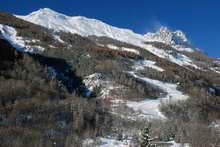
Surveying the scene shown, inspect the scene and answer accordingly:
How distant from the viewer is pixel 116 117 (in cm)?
13400

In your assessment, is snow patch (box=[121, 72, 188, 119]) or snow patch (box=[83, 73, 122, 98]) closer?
snow patch (box=[121, 72, 188, 119])

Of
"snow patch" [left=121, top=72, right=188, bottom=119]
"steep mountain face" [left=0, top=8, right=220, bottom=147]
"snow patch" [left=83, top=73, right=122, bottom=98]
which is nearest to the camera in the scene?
"steep mountain face" [left=0, top=8, right=220, bottom=147]

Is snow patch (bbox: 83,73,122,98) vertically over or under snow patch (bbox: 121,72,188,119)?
over

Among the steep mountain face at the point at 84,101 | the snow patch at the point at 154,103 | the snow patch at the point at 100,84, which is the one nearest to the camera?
the steep mountain face at the point at 84,101

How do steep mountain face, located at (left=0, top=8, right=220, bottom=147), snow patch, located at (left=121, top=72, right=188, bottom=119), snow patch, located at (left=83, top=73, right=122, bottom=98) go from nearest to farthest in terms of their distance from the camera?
1. steep mountain face, located at (left=0, top=8, right=220, bottom=147)
2. snow patch, located at (left=121, top=72, right=188, bottom=119)
3. snow patch, located at (left=83, top=73, right=122, bottom=98)

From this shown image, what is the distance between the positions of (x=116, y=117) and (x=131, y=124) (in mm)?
8767

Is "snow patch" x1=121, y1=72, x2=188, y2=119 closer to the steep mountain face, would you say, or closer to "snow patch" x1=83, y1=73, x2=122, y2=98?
the steep mountain face

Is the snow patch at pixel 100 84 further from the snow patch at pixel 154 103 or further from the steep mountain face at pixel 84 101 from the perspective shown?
the snow patch at pixel 154 103

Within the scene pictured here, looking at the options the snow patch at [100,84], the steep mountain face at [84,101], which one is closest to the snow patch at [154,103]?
the steep mountain face at [84,101]

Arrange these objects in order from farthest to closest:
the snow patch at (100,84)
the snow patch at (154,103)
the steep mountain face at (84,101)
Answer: the snow patch at (100,84) → the snow patch at (154,103) → the steep mountain face at (84,101)

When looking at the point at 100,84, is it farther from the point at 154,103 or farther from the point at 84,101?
the point at 154,103

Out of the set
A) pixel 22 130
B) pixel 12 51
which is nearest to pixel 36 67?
pixel 12 51

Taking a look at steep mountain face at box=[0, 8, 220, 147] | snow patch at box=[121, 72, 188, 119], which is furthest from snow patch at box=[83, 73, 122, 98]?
snow patch at box=[121, 72, 188, 119]

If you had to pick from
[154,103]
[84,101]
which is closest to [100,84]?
[84,101]
